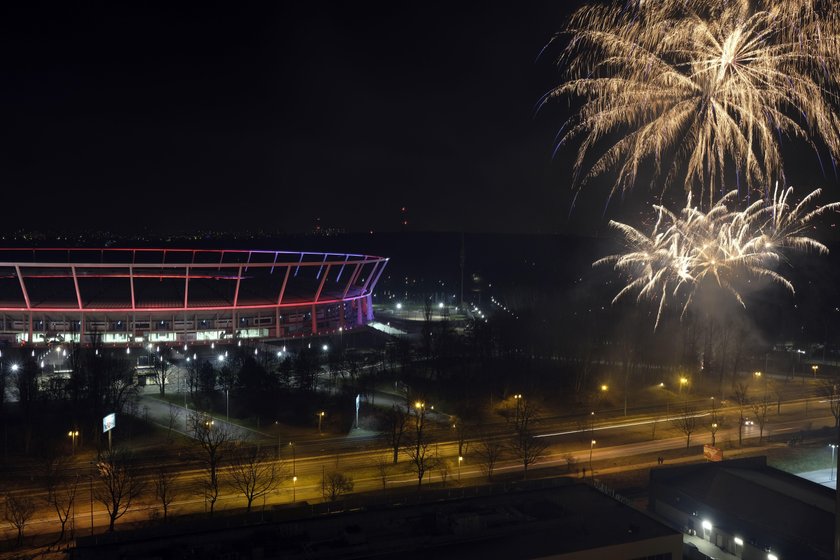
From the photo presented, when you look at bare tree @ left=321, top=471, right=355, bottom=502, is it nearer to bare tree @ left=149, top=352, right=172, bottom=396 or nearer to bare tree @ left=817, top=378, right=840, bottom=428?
bare tree @ left=149, top=352, right=172, bottom=396

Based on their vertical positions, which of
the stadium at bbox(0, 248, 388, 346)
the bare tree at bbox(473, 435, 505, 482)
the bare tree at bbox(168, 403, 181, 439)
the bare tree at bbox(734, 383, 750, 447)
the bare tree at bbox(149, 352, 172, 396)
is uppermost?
the stadium at bbox(0, 248, 388, 346)

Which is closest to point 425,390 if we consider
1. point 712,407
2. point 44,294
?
point 712,407

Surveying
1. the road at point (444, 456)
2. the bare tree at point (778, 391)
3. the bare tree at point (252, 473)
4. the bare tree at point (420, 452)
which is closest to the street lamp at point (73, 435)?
the road at point (444, 456)

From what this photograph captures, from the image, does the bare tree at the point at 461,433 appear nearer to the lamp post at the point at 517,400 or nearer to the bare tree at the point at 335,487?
the lamp post at the point at 517,400

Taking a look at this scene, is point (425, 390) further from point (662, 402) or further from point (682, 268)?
point (682, 268)

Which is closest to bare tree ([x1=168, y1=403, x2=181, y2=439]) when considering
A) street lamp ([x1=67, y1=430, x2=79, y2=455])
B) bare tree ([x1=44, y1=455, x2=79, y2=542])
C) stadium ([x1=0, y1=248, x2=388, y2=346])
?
street lamp ([x1=67, y1=430, x2=79, y2=455])

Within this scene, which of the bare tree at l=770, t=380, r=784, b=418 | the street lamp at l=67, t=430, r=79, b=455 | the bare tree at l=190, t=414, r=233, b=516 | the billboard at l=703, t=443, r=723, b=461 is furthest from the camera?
the bare tree at l=770, t=380, r=784, b=418
